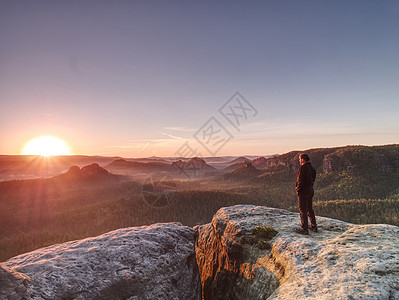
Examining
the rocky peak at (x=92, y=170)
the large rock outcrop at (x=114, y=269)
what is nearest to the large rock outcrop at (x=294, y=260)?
the large rock outcrop at (x=114, y=269)

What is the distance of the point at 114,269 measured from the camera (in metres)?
9.48

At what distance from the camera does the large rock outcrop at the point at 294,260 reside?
608 centimetres

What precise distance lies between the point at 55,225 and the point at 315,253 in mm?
56949

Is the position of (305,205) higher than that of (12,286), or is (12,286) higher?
(305,205)

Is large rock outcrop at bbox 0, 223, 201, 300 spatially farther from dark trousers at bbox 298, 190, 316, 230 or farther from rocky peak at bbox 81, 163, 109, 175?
rocky peak at bbox 81, 163, 109, 175

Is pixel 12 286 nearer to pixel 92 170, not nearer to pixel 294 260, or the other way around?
pixel 294 260

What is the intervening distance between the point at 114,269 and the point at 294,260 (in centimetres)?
797

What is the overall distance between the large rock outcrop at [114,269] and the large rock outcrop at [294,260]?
2183mm

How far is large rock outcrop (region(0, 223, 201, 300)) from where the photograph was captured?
25.4 feet

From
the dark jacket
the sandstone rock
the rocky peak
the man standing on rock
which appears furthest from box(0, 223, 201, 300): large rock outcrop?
the rocky peak

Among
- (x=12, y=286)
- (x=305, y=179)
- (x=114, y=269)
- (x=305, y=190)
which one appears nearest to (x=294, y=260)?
(x=305, y=190)

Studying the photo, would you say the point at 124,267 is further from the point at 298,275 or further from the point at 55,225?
the point at 55,225

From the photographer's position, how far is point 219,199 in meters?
59.3

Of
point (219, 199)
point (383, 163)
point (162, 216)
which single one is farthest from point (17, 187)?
point (383, 163)
